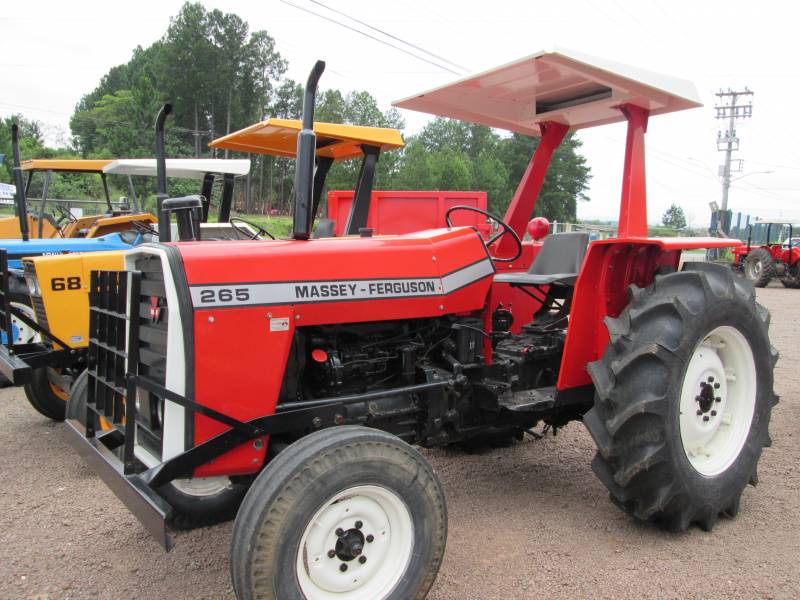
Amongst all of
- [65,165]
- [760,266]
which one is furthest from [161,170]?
[760,266]

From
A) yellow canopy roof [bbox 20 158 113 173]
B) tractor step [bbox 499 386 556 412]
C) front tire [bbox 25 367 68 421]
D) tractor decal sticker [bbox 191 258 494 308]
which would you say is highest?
yellow canopy roof [bbox 20 158 113 173]

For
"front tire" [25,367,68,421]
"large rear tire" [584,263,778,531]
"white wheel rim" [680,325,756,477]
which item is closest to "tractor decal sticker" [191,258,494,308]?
"large rear tire" [584,263,778,531]

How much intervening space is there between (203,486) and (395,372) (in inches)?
38.6

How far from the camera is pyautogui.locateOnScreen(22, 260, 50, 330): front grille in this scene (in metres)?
4.81

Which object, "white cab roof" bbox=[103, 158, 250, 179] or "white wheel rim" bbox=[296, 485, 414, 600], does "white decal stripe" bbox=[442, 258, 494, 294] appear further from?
"white cab roof" bbox=[103, 158, 250, 179]

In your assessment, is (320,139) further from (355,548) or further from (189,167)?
(189,167)

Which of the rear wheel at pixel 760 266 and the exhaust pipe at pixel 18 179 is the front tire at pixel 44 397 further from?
the rear wheel at pixel 760 266

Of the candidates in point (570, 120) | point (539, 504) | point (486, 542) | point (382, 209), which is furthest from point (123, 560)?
point (382, 209)

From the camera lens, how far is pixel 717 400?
10.6 ft

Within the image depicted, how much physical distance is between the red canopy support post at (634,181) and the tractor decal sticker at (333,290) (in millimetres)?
946

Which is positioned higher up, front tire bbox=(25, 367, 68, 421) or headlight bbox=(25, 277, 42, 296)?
headlight bbox=(25, 277, 42, 296)

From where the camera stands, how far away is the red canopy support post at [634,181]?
11.4 feet

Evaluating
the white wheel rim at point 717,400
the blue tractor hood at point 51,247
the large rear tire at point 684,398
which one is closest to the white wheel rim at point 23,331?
the blue tractor hood at point 51,247

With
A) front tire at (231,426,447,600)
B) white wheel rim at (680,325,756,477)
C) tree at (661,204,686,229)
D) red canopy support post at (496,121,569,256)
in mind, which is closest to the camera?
front tire at (231,426,447,600)
